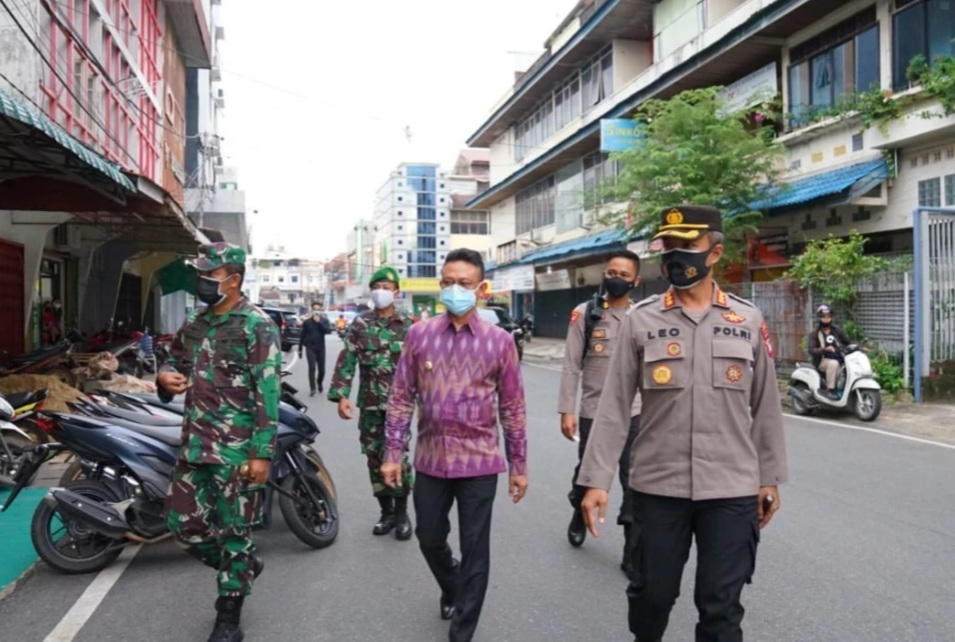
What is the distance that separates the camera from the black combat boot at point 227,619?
3770 mm

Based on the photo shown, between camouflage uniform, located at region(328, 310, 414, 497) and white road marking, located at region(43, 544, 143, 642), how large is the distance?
1.61 m

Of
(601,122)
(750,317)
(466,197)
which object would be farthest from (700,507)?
(466,197)

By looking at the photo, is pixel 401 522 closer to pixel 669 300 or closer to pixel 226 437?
pixel 226 437

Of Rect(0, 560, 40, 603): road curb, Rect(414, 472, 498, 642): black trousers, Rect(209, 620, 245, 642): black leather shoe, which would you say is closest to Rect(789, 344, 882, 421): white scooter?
Rect(414, 472, 498, 642): black trousers

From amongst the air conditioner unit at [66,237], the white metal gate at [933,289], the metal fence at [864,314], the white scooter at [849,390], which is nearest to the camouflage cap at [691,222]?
the white scooter at [849,390]

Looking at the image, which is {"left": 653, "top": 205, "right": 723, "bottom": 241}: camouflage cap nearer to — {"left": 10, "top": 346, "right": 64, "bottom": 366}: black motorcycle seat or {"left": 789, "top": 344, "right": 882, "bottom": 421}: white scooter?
{"left": 789, "top": 344, "right": 882, "bottom": 421}: white scooter

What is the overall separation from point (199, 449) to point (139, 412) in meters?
1.81

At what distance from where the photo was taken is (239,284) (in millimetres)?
4008

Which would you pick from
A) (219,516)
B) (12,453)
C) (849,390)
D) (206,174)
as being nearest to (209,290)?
(219,516)

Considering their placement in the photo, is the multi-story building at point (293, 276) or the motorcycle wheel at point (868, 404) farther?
the multi-story building at point (293, 276)

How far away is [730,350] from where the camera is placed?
2906mm

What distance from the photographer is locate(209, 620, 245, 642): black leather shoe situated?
376 centimetres

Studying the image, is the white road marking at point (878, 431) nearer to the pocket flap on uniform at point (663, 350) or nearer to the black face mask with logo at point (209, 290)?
the pocket flap on uniform at point (663, 350)

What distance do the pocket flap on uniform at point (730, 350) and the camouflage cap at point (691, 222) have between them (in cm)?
39
